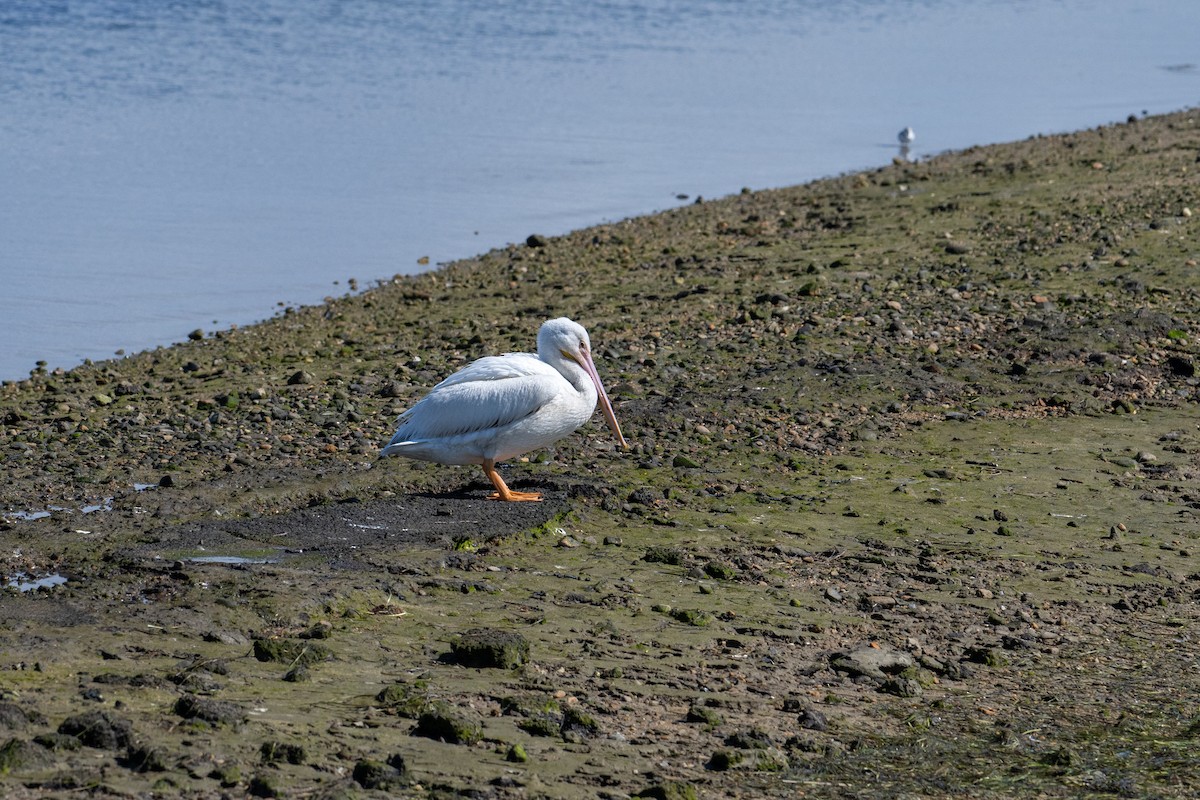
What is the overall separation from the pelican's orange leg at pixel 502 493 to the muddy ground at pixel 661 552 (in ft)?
0.31

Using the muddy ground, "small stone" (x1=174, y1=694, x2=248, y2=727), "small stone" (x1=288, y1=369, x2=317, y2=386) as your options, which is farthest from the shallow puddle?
"small stone" (x1=288, y1=369, x2=317, y2=386)

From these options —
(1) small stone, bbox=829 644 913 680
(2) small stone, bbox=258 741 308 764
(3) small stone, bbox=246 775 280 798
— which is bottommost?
(1) small stone, bbox=829 644 913 680

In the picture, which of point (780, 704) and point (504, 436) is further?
point (504, 436)

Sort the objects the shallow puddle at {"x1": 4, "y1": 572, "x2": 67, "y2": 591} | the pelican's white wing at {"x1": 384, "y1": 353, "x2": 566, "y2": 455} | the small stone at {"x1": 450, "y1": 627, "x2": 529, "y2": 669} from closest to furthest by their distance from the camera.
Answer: the small stone at {"x1": 450, "y1": 627, "x2": 529, "y2": 669}, the shallow puddle at {"x1": 4, "y1": 572, "x2": 67, "y2": 591}, the pelican's white wing at {"x1": 384, "y1": 353, "x2": 566, "y2": 455}

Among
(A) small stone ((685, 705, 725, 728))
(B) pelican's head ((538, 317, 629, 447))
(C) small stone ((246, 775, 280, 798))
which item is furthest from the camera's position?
(B) pelican's head ((538, 317, 629, 447))

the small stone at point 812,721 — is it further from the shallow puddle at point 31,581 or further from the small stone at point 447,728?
the shallow puddle at point 31,581

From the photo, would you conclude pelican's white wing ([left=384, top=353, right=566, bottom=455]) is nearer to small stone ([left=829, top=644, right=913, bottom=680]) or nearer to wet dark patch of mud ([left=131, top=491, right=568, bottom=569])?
wet dark patch of mud ([left=131, top=491, right=568, bottom=569])

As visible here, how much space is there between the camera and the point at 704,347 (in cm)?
1169

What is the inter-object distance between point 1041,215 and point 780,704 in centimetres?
1093

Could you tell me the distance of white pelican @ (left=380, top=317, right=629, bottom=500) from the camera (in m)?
8.10

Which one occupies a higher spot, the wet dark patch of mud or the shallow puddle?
the wet dark patch of mud

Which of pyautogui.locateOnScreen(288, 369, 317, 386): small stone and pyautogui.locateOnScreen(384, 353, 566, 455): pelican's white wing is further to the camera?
pyautogui.locateOnScreen(288, 369, 317, 386): small stone

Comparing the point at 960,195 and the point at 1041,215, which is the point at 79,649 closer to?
the point at 1041,215

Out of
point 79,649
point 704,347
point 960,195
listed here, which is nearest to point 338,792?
point 79,649
